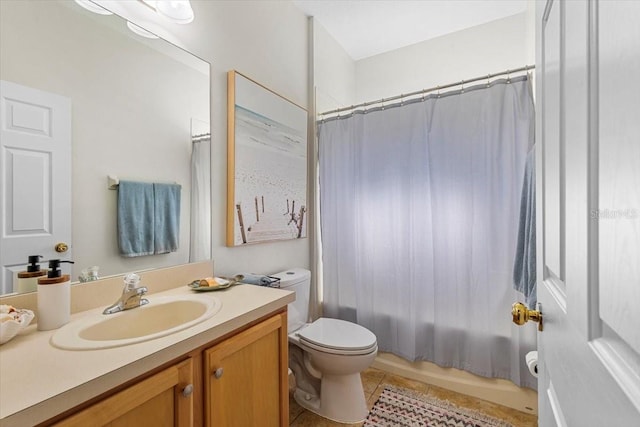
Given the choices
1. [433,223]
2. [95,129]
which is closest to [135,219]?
[95,129]

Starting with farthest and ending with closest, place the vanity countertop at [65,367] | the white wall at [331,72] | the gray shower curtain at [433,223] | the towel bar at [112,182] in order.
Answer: the white wall at [331,72] < the gray shower curtain at [433,223] < the towel bar at [112,182] < the vanity countertop at [65,367]

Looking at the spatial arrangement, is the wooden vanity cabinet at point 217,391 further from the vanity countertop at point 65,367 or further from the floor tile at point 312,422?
the floor tile at point 312,422

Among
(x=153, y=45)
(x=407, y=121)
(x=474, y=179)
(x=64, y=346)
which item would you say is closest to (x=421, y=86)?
(x=407, y=121)

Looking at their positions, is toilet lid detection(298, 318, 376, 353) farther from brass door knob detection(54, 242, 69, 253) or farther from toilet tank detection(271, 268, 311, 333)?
brass door knob detection(54, 242, 69, 253)

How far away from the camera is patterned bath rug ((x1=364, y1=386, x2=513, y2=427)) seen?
5.13 feet

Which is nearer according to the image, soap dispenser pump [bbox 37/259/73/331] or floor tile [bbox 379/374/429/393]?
soap dispenser pump [bbox 37/259/73/331]

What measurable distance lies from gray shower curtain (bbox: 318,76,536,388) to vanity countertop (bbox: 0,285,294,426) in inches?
53.0

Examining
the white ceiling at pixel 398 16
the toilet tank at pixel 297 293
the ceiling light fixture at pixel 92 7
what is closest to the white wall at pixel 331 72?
the white ceiling at pixel 398 16

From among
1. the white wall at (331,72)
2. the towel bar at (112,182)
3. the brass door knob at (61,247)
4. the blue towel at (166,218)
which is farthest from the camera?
the white wall at (331,72)

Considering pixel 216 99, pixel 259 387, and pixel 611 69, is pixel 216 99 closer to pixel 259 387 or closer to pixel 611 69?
pixel 259 387

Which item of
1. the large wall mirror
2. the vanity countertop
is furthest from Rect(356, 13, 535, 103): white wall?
the vanity countertop

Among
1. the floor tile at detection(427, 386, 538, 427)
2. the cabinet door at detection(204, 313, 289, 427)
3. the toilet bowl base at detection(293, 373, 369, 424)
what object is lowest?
the floor tile at detection(427, 386, 538, 427)

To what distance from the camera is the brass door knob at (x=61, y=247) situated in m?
0.98

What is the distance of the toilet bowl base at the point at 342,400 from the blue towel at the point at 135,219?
1.19m
